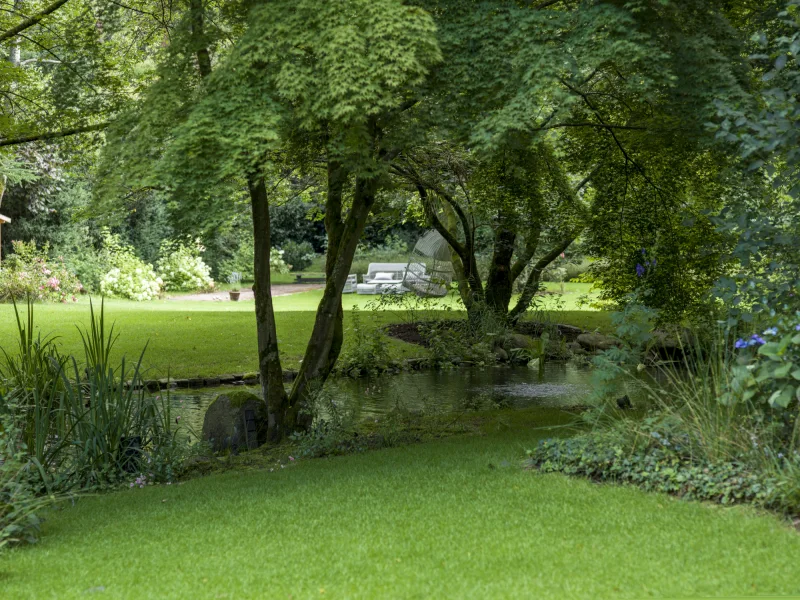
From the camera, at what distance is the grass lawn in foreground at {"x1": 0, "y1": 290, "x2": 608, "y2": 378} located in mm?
13766

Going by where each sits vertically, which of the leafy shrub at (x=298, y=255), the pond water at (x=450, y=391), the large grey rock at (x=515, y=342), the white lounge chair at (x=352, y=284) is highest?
the leafy shrub at (x=298, y=255)

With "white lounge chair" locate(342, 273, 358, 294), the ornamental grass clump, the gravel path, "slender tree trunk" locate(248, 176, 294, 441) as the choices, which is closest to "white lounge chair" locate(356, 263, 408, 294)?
"white lounge chair" locate(342, 273, 358, 294)

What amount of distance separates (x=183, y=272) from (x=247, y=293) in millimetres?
2092

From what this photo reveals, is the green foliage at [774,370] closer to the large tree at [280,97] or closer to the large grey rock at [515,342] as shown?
the large tree at [280,97]

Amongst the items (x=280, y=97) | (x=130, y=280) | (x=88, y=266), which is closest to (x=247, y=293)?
(x=130, y=280)

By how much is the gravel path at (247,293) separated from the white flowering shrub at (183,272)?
76 centimetres

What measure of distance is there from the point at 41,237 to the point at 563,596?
2578cm

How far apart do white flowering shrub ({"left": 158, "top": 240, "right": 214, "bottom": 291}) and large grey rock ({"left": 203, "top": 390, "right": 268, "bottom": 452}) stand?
19.3 metres

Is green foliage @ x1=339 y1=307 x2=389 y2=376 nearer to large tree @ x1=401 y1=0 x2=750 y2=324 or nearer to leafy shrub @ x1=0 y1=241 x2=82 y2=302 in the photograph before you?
large tree @ x1=401 y1=0 x2=750 y2=324

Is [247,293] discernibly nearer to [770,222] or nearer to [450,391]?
[450,391]

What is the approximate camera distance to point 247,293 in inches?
1115

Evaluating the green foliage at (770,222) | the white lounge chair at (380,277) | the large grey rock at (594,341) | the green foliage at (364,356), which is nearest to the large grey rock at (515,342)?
the large grey rock at (594,341)

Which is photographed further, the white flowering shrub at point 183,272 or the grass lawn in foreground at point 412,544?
the white flowering shrub at point 183,272

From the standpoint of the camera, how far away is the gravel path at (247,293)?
85.2ft
